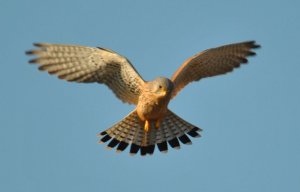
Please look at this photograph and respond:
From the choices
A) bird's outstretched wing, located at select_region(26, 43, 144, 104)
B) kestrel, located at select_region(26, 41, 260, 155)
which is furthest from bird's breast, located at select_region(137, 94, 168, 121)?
bird's outstretched wing, located at select_region(26, 43, 144, 104)

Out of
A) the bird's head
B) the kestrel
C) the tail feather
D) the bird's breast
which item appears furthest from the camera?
the tail feather

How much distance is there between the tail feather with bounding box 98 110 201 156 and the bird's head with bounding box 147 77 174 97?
4.76ft

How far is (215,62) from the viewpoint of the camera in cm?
1831

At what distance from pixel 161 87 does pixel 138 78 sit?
971 mm

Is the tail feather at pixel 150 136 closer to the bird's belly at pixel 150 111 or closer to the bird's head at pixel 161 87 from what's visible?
the bird's belly at pixel 150 111

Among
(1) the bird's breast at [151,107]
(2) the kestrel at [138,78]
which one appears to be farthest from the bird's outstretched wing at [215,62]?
(1) the bird's breast at [151,107]

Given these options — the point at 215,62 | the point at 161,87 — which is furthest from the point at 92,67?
the point at 215,62

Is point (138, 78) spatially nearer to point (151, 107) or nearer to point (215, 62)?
point (151, 107)

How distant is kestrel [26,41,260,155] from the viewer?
56.3 ft

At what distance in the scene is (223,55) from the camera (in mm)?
18266

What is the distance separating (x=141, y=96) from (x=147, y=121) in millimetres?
645

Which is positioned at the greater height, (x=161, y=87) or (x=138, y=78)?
(x=138, y=78)

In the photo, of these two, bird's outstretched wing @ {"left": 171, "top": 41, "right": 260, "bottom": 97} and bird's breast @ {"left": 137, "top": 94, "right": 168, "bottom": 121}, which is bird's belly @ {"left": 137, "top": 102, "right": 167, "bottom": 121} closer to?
bird's breast @ {"left": 137, "top": 94, "right": 168, "bottom": 121}

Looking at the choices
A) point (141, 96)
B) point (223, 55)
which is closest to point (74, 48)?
point (141, 96)
